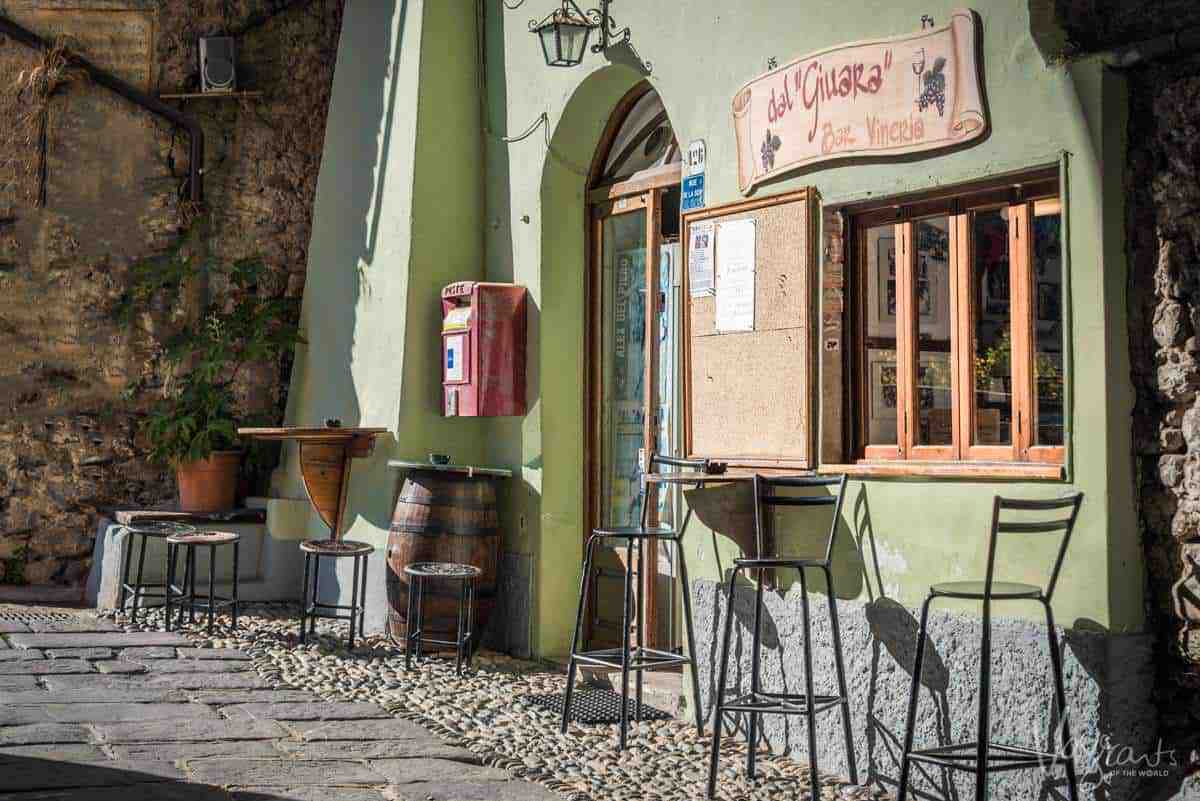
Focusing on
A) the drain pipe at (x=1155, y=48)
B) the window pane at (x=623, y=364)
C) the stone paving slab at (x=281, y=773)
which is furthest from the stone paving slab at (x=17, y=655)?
the drain pipe at (x=1155, y=48)

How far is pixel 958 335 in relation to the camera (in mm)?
5324

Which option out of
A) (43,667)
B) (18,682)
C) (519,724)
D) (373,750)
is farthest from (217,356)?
(373,750)

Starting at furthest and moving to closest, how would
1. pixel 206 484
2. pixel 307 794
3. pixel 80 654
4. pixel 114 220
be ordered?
pixel 114 220
pixel 206 484
pixel 80 654
pixel 307 794

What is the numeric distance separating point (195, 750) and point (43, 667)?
2007 millimetres

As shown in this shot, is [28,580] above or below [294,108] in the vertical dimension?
below

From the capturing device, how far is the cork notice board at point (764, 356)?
5.80m

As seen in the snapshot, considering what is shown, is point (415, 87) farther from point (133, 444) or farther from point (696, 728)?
point (696, 728)

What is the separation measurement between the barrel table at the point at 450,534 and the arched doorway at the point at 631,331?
0.56 m

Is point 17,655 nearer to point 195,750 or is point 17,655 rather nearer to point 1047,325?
point 195,750

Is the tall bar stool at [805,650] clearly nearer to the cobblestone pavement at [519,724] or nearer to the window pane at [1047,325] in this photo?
the cobblestone pavement at [519,724]

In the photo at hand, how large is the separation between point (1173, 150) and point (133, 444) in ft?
26.2

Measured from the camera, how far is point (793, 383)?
5852 millimetres

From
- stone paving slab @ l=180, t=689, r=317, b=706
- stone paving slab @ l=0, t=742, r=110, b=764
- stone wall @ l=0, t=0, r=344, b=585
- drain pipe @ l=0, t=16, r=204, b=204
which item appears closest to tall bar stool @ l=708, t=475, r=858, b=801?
stone paving slab @ l=180, t=689, r=317, b=706

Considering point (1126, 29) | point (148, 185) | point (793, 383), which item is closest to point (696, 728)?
point (793, 383)
